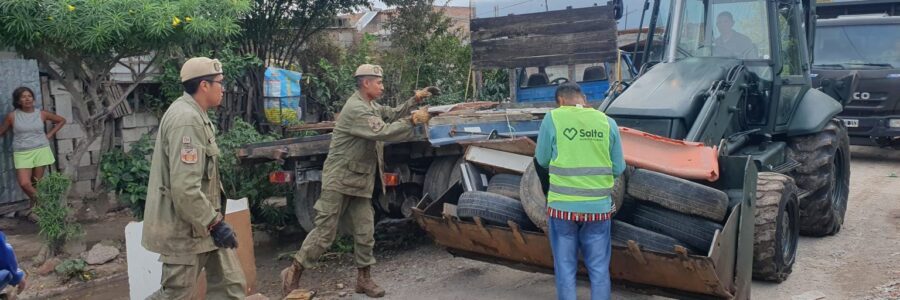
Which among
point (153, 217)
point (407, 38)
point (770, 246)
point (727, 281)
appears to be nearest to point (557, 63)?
point (407, 38)

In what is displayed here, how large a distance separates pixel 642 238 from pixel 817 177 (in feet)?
10.1

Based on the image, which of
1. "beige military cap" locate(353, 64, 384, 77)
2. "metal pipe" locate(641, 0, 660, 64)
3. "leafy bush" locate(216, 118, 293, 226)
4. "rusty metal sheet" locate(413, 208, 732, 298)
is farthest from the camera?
"leafy bush" locate(216, 118, 293, 226)

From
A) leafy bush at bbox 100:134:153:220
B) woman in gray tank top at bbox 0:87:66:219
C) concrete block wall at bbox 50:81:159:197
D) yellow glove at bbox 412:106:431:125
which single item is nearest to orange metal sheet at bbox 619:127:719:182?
yellow glove at bbox 412:106:431:125

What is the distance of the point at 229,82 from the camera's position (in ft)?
32.4

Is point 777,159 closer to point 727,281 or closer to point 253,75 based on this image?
point 727,281

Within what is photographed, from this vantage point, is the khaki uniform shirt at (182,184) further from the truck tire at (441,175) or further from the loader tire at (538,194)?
the truck tire at (441,175)

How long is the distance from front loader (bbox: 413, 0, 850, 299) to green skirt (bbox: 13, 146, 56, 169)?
4.60 meters

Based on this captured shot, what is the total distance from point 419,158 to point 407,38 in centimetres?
592

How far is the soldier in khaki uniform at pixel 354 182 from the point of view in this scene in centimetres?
569

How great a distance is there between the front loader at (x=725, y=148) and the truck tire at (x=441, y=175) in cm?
41

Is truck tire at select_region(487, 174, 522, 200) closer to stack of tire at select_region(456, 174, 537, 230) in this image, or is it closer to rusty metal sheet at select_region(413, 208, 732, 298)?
stack of tire at select_region(456, 174, 537, 230)

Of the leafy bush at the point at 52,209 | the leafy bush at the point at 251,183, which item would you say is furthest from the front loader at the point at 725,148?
the leafy bush at the point at 52,209

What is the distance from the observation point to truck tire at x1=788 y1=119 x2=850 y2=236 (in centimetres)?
693

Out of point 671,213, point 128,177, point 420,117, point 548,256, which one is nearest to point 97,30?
point 128,177
